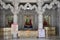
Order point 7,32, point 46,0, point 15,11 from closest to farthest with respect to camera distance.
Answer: point 15,11 < point 46,0 < point 7,32

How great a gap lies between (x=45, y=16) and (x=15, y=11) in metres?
6.90

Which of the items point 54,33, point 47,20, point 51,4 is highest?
point 51,4

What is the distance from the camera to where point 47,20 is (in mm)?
29344

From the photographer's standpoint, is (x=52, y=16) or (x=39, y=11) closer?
(x=39, y=11)

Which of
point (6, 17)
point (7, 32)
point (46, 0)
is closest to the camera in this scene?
point (46, 0)

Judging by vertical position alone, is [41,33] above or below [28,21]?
below

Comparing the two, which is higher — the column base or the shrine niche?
the shrine niche

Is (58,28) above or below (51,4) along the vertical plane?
below

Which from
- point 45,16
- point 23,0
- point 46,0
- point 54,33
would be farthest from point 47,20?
point 23,0

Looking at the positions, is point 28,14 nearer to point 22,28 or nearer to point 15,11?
point 22,28

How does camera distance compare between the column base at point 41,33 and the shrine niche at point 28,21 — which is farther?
the shrine niche at point 28,21

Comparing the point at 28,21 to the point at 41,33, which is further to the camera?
the point at 28,21

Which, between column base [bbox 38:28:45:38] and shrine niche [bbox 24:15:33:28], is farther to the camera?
shrine niche [bbox 24:15:33:28]

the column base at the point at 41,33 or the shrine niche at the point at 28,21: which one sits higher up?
the shrine niche at the point at 28,21
